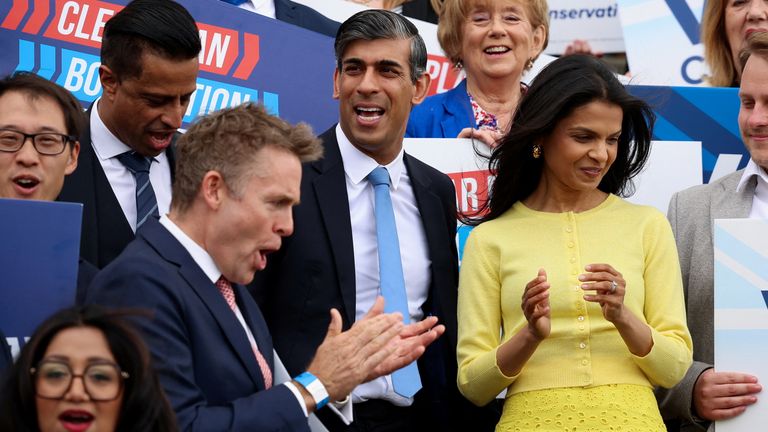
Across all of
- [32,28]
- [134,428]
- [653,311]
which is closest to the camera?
[134,428]

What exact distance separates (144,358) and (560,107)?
2.05 m

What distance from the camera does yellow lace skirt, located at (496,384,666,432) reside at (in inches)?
177

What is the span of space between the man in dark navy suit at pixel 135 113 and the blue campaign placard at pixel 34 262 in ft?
2.51

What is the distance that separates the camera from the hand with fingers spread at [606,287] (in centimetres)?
437

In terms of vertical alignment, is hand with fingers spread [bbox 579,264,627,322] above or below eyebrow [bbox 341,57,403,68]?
below

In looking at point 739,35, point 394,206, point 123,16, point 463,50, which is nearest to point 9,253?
point 123,16

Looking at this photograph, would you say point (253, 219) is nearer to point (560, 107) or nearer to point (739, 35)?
point (560, 107)

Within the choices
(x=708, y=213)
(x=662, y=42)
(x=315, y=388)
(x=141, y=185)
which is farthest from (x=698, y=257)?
(x=662, y=42)

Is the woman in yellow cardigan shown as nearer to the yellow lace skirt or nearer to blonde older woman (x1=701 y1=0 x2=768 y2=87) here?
the yellow lace skirt

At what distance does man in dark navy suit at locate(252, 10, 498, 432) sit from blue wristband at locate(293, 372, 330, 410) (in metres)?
0.84

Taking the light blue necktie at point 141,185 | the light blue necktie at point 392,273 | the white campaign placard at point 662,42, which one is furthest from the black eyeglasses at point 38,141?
the white campaign placard at point 662,42

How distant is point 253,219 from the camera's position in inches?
157

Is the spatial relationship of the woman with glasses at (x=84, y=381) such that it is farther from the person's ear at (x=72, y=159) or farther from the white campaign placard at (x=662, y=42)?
the white campaign placard at (x=662, y=42)

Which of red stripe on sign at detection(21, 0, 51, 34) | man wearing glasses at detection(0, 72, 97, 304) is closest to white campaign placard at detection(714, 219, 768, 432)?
man wearing glasses at detection(0, 72, 97, 304)
